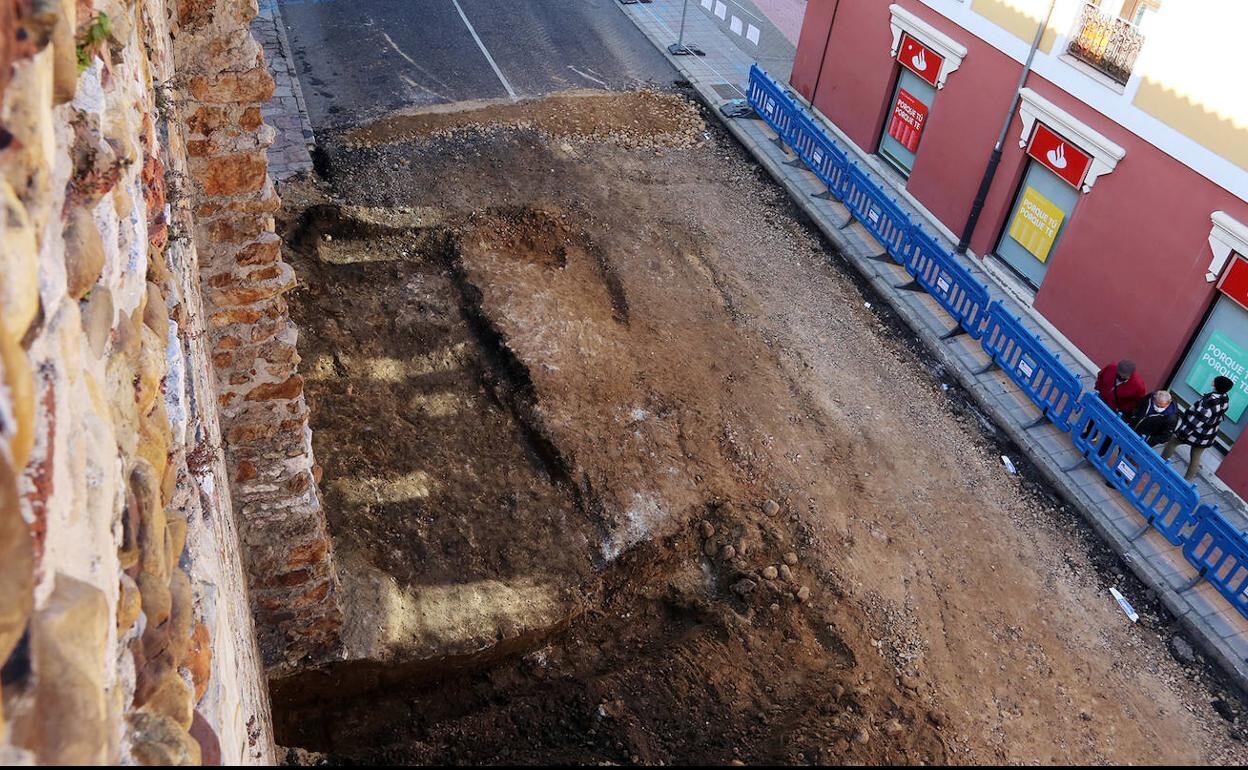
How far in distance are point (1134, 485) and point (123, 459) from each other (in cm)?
940

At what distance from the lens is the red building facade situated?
9336 millimetres

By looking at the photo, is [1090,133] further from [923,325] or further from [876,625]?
[876,625]

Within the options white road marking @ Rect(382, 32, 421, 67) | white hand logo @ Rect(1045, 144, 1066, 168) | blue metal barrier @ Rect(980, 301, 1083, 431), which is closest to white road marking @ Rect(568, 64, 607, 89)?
white road marking @ Rect(382, 32, 421, 67)

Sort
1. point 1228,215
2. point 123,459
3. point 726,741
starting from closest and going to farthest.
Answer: point 123,459 < point 726,741 < point 1228,215

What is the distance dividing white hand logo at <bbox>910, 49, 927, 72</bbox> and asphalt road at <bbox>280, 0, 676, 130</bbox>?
5239 mm

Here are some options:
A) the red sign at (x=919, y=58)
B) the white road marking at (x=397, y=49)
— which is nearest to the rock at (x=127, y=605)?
the red sign at (x=919, y=58)

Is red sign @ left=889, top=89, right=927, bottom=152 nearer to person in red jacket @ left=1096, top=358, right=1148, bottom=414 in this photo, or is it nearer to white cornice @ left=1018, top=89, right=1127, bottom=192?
white cornice @ left=1018, top=89, right=1127, bottom=192

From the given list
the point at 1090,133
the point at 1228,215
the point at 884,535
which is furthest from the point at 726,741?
the point at 1090,133

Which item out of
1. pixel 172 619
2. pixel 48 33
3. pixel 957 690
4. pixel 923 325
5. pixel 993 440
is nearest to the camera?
pixel 48 33

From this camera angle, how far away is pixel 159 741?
1847mm

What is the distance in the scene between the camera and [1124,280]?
10.3 meters

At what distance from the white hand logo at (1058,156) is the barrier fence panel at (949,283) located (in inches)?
61.6

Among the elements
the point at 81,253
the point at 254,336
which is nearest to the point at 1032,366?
the point at 254,336

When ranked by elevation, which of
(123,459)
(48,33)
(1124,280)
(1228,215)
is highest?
(48,33)
